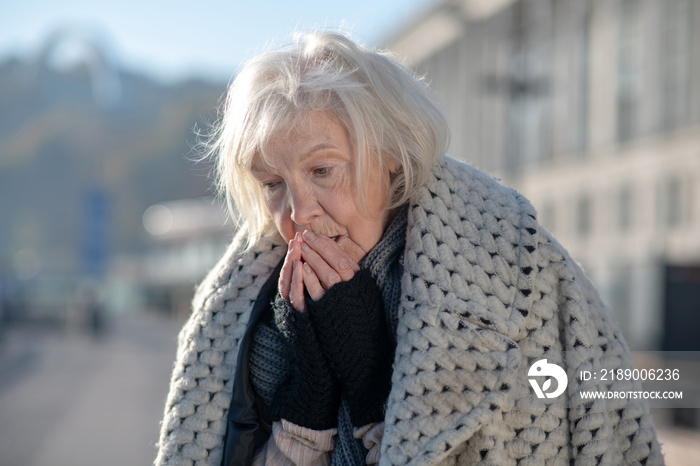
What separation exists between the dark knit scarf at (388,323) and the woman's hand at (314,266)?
0.27 ft

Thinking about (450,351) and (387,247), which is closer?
(450,351)

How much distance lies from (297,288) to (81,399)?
8949 millimetres

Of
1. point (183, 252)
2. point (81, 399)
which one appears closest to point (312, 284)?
point (81, 399)

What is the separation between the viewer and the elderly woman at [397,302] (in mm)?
1578

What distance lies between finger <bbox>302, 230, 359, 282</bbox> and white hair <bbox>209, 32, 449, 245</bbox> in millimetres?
129

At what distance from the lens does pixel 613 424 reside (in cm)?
166

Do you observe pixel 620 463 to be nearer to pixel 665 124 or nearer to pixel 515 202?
pixel 515 202

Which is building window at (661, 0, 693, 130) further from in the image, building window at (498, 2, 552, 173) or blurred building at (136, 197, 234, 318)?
blurred building at (136, 197, 234, 318)

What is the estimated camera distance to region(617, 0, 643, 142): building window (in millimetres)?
19500

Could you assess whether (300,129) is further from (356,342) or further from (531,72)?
(531,72)

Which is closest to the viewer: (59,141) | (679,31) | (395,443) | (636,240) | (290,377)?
(395,443)

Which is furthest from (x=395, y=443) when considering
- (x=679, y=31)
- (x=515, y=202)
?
(x=679, y=31)

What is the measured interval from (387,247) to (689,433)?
19.1ft

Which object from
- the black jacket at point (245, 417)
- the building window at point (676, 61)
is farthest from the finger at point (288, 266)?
the building window at point (676, 61)
